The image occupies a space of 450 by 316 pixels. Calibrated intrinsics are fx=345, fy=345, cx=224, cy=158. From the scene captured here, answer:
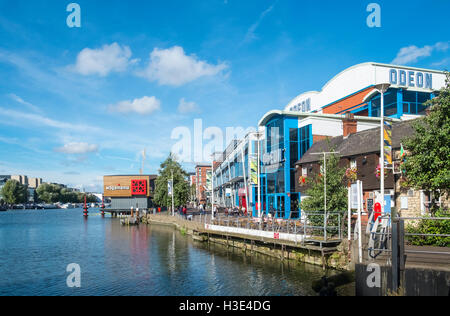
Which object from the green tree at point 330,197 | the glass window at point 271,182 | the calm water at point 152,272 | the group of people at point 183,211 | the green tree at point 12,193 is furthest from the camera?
the green tree at point 12,193

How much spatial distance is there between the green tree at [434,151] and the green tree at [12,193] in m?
183

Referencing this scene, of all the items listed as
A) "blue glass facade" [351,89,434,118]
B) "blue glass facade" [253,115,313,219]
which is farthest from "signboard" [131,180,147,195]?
"blue glass facade" [351,89,434,118]

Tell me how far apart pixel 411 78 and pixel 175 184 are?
4117 cm

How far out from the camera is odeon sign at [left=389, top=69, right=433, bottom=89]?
47703 millimetres

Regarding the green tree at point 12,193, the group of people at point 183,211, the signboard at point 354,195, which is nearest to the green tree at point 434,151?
the signboard at point 354,195

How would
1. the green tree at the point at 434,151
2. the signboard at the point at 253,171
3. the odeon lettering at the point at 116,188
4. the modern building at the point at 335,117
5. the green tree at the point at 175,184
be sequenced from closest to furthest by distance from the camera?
1. the green tree at the point at 434,151
2. the signboard at the point at 253,171
3. the modern building at the point at 335,117
4. the green tree at the point at 175,184
5. the odeon lettering at the point at 116,188

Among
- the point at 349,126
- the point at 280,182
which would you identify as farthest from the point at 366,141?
the point at 280,182

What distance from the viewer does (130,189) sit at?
84.4 m

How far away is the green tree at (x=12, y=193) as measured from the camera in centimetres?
16445

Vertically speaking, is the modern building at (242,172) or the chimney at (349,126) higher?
the chimney at (349,126)

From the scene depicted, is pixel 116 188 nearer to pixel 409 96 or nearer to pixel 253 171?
pixel 253 171

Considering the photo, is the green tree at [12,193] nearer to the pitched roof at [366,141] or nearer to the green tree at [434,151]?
the pitched roof at [366,141]
